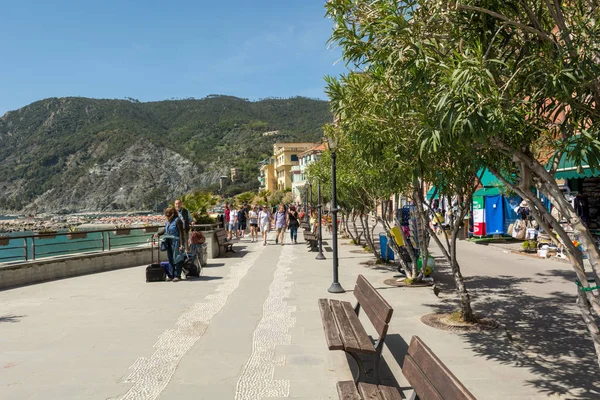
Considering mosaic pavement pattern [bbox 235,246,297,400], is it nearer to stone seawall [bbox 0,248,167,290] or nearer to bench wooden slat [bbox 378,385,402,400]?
bench wooden slat [bbox 378,385,402,400]

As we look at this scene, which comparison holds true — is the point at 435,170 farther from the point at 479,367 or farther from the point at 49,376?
the point at 49,376

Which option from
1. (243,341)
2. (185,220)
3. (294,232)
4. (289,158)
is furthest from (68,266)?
(289,158)

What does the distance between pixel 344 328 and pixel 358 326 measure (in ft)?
0.66

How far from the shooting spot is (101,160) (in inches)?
6531

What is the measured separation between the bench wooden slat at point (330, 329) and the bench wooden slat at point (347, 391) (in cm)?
52

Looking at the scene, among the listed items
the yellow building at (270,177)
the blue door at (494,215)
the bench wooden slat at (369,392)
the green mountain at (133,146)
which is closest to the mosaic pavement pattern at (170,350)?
the bench wooden slat at (369,392)

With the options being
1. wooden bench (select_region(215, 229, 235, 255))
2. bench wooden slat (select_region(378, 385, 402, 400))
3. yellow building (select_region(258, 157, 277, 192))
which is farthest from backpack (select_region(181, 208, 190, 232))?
yellow building (select_region(258, 157, 277, 192))

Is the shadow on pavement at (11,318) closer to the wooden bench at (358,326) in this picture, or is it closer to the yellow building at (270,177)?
the wooden bench at (358,326)

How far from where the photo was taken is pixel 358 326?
16.5ft

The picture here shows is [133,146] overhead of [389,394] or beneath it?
overhead

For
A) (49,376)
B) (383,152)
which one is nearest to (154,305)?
(49,376)

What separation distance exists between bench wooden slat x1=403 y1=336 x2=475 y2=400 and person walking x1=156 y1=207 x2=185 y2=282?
8172mm

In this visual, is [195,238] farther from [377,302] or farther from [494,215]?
[494,215]

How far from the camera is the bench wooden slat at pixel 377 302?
14.6ft
